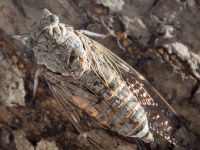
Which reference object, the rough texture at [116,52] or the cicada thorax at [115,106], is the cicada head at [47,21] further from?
the cicada thorax at [115,106]

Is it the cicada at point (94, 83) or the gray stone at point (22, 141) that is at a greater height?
the cicada at point (94, 83)

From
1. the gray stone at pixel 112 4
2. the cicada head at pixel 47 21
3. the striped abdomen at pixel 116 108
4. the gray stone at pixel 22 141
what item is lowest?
the gray stone at pixel 22 141

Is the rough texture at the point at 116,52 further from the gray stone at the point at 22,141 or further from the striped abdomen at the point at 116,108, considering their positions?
the striped abdomen at the point at 116,108

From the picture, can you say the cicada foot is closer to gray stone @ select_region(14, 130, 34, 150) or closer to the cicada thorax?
the cicada thorax

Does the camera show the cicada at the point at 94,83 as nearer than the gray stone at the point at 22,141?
Yes

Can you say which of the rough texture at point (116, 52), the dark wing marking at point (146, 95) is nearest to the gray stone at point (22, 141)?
the rough texture at point (116, 52)

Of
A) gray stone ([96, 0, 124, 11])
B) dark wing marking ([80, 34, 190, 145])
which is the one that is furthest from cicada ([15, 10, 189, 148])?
gray stone ([96, 0, 124, 11])

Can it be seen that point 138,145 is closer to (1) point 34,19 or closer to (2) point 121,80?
(2) point 121,80

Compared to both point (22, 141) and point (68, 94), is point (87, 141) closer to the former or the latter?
point (68, 94)
